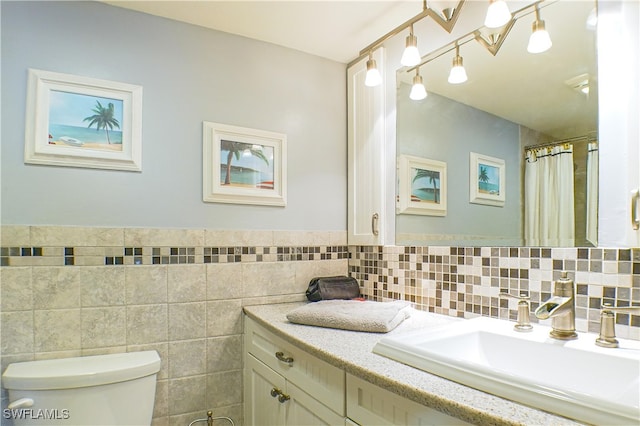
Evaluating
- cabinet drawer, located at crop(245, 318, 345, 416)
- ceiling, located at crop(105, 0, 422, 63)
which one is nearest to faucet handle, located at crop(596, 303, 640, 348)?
Result: cabinet drawer, located at crop(245, 318, 345, 416)

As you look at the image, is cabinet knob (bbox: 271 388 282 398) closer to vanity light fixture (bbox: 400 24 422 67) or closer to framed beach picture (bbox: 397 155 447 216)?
framed beach picture (bbox: 397 155 447 216)

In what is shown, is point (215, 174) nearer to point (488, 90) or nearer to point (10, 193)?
point (10, 193)

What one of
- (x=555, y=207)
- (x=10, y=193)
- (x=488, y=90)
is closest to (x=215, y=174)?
(x=10, y=193)

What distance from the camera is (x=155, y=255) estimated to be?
165 cm

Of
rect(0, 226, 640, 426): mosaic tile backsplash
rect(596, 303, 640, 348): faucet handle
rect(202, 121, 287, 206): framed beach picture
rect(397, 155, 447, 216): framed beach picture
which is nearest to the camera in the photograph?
rect(596, 303, 640, 348): faucet handle

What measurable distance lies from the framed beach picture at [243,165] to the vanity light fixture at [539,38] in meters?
1.18

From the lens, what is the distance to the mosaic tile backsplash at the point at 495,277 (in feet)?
3.40

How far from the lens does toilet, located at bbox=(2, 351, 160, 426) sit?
128 cm

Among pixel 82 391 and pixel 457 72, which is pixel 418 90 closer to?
pixel 457 72

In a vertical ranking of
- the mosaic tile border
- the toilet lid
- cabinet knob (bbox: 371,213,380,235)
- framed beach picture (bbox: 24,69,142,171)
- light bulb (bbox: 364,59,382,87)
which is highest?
light bulb (bbox: 364,59,382,87)

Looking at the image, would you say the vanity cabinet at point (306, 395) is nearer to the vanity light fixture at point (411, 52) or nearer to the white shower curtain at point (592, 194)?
the white shower curtain at point (592, 194)

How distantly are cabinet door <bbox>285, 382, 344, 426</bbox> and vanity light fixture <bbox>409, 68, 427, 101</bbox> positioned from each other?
1.35 meters

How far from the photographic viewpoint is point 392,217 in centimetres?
186

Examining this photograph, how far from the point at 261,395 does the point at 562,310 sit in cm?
119
